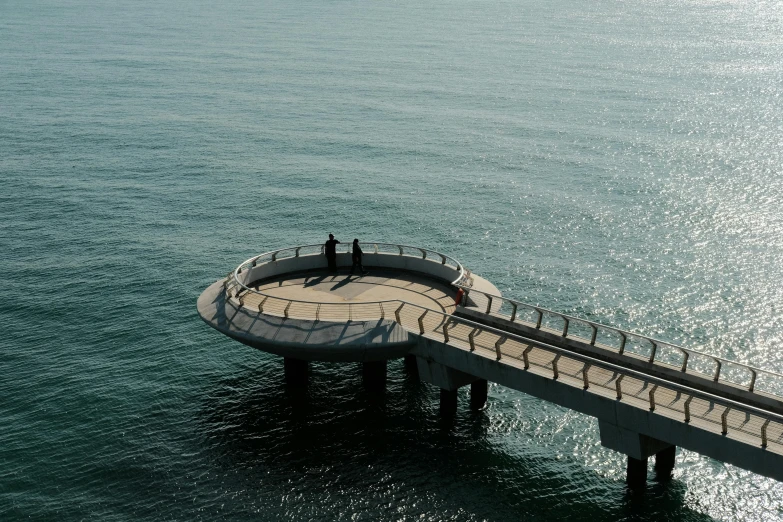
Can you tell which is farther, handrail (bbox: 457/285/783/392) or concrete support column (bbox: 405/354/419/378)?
concrete support column (bbox: 405/354/419/378)

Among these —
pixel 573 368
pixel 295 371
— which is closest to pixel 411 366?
pixel 295 371

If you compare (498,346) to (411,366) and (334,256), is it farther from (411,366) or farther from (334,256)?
(334,256)

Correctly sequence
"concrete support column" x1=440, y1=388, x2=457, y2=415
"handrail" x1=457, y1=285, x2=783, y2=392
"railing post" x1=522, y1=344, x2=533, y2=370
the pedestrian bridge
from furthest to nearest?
"concrete support column" x1=440, y1=388, x2=457, y2=415 → "railing post" x1=522, y1=344, x2=533, y2=370 → "handrail" x1=457, y1=285, x2=783, y2=392 → the pedestrian bridge

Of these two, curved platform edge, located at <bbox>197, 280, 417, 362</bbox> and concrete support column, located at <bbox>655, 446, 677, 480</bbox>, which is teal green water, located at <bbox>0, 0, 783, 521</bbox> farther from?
curved platform edge, located at <bbox>197, 280, 417, 362</bbox>

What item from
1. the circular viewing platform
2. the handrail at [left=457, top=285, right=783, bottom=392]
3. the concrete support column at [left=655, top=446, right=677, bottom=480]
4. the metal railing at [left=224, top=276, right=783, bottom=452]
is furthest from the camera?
the circular viewing platform

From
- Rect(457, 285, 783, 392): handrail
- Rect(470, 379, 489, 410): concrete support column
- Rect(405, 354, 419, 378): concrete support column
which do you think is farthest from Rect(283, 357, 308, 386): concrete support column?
Rect(457, 285, 783, 392): handrail
